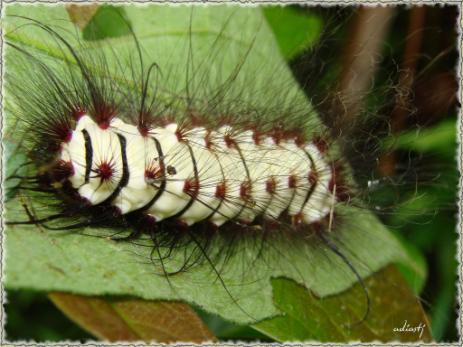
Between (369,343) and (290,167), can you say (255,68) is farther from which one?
(369,343)

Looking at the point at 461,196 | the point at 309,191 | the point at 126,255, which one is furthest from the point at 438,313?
the point at 126,255

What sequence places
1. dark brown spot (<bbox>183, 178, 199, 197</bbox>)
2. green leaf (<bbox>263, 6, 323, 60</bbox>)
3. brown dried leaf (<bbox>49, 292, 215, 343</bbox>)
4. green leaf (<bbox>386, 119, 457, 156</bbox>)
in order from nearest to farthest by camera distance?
1. brown dried leaf (<bbox>49, 292, 215, 343</bbox>)
2. dark brown spot (<bbox>183, 178, 199, 197</bbox>)
3. green leaf (<bbox>263, 6, 323, 60</bbox>)
4. green leaf (<bbox>386, 119, 457, 156</bbox>)

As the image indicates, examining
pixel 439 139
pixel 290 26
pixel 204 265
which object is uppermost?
pixel 290 26

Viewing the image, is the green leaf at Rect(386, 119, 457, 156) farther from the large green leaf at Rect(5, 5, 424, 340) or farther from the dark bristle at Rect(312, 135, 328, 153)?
the dark bristle at Rect(312, 135, 328, 153)

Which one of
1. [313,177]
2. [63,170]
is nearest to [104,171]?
[63,170]

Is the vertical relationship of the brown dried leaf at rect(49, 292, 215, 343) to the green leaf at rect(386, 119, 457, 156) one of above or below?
below

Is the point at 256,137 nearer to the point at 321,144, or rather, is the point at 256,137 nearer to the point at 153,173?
the point at 321,144

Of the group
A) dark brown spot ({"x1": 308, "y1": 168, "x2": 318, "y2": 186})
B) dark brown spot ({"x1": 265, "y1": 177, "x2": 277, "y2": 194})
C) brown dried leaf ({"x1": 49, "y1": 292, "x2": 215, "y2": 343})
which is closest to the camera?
brown dried leaf ({"x1": 49, "y1": 292, "x2": 215, "y2": 343})

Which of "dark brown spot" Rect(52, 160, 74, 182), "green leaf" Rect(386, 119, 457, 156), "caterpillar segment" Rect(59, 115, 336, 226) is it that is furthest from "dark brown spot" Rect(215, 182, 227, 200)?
"green leaf" Rect(386, 119, 457, 156)
